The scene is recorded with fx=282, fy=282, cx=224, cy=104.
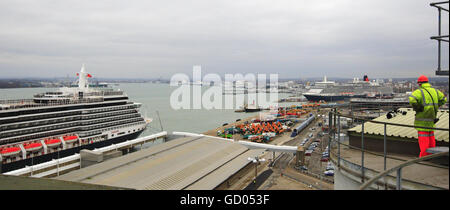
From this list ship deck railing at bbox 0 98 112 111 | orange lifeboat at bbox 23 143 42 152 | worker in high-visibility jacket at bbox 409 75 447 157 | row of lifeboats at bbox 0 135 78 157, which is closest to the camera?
worker in high-visibility jacket at bbox 409 75 447 157

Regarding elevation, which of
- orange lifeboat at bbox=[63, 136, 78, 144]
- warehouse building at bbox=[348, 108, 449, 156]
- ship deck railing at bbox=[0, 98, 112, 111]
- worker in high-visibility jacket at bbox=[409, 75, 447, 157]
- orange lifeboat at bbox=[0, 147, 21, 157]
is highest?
worker in high-visibility jacket at bbox=[409, 75, 447, 157]

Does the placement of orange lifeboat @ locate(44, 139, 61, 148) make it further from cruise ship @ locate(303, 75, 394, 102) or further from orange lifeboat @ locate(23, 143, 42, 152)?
cruise ship @ locate(303, 75, 394, 102)

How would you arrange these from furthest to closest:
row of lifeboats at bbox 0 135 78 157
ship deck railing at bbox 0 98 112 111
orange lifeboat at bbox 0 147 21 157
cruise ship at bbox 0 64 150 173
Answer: ship deck railing at bbox 0 98 112 111 → cruise ship at bbox 0 64 150 173 → row of lifeboats at bbox 0 135 78 157 → orange lifeboat at bbox 0 147 21 157

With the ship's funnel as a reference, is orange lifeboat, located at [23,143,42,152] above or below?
below

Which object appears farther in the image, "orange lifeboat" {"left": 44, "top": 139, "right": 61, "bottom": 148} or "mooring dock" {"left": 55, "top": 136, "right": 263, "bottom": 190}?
"orange lifeboat" {"left": 44, "top": 139, "right": 61, "bottom": 148}

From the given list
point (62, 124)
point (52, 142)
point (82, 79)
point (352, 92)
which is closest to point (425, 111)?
point (52, 142)

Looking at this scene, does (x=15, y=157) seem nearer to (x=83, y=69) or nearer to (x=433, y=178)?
(x=83, y=69)

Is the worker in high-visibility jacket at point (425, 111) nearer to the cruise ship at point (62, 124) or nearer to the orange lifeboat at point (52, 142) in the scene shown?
the cruise ship at point (62, 124)

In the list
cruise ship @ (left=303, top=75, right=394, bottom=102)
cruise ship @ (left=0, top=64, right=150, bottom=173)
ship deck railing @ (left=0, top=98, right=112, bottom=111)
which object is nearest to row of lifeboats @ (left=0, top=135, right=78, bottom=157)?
cruise ship @ (left=0, top=64, right=150, bottom=173)

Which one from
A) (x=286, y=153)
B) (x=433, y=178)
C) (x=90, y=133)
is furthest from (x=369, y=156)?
(x=90, y=133)
